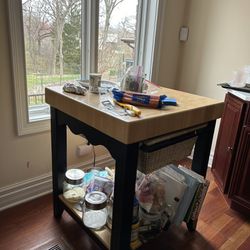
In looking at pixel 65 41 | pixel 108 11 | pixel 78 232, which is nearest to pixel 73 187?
pixel 78 232

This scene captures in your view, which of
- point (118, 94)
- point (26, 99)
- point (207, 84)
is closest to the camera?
point (118, 94)

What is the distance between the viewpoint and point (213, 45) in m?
2.16

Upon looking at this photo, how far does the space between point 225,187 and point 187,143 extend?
31.0 inches

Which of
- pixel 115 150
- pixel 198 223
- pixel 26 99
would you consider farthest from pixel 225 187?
pixel 26 99

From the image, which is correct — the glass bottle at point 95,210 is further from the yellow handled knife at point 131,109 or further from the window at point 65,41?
the window at point 65,41

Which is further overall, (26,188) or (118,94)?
(26,188)

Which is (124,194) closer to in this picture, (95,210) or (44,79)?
(95,210)

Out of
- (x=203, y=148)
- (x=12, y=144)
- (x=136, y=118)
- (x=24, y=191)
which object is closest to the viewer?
(x=136, y=118)

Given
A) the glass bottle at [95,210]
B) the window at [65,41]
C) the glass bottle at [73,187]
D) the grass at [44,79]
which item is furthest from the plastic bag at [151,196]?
the grass at [44,79]

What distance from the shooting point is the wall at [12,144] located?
4.68ft

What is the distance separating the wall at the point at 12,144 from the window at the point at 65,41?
4cm

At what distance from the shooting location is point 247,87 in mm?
1776

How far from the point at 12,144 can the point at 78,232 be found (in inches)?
26.8

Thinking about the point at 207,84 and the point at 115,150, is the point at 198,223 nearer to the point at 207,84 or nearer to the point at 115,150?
the point at 115,150
